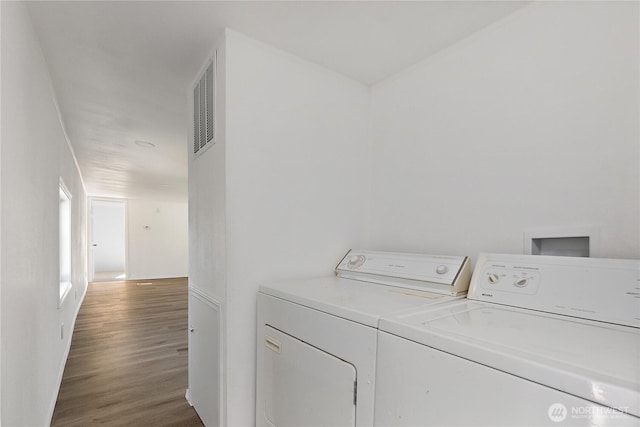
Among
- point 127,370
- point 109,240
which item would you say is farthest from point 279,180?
point 109,240

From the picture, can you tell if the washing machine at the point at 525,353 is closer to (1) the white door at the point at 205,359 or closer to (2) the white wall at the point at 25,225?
(1) the white door at the point at 205,359

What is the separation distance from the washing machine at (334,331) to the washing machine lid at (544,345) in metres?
0.15

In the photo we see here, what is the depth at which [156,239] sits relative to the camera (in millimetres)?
8141

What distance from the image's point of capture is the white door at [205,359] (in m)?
1.59

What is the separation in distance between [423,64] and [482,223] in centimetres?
93

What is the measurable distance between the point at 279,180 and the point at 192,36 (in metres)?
0.80

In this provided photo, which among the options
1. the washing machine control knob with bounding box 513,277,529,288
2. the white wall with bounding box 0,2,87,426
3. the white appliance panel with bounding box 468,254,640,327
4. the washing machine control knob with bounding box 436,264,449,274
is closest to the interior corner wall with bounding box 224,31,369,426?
the washing machine control knob with bounding box 436,264,449,274

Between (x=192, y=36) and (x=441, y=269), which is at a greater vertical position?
(x=192, y=36)

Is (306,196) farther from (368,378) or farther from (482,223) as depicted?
(368,378)

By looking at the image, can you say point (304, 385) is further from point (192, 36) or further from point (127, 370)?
point (127, 370)

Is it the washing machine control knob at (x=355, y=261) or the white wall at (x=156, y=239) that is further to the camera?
the white wall at (x=156, y=239)

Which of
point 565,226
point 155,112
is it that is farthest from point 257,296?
point 155,112

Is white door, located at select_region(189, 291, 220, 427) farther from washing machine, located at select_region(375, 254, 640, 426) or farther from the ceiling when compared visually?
the ceiling

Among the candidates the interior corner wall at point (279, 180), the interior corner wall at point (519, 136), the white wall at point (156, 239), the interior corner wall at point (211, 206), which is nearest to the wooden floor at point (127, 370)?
the interior corner wall at point (211, 206)
